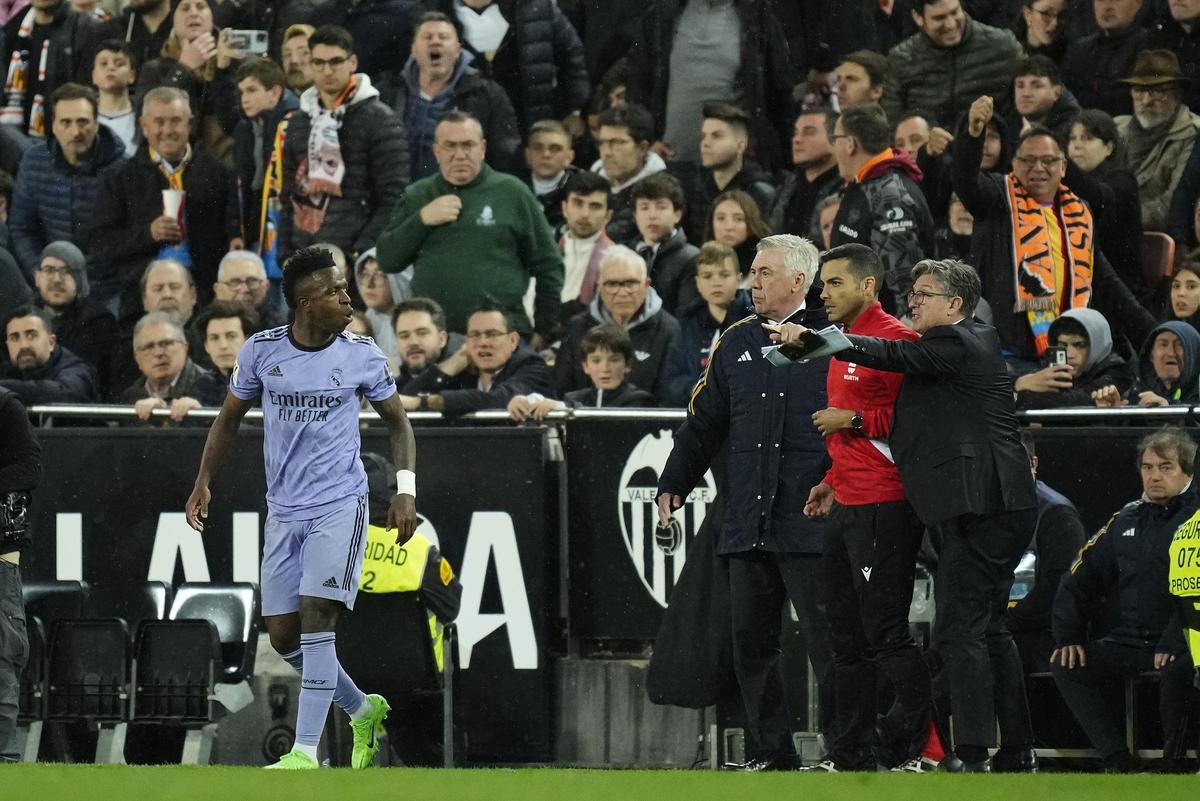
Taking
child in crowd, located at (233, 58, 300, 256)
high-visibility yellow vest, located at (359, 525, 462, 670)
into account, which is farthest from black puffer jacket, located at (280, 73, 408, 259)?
high-visibility yellow vest, located at (359, 525, 462, 670)

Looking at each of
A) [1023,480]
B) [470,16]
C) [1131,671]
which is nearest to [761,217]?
[470,16]

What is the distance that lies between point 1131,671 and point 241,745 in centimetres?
466

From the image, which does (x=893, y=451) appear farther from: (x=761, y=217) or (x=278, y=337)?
(x=761, y=217)

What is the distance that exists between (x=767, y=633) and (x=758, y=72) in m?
6.71

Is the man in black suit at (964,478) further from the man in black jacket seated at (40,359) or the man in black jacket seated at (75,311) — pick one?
the man in black jacket seated at (75,311)

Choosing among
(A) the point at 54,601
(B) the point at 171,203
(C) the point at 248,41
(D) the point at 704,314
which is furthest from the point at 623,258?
(C) the point at 248,41

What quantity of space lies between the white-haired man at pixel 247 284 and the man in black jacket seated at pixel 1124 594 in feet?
18.7

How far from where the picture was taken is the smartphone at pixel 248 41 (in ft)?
51.1

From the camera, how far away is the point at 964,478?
26.1ft

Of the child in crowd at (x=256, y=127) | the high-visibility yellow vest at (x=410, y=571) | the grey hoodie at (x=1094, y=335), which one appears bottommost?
the high-visibility yellow vest at (x=410, y=571)

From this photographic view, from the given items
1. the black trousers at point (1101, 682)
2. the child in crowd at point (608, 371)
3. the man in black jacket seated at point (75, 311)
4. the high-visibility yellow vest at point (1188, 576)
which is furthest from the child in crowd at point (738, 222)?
the man in black jacket seated at point (75, 311)

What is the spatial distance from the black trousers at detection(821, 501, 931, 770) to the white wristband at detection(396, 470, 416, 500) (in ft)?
5.62

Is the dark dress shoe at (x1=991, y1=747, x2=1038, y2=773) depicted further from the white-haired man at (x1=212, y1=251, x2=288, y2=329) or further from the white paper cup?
the white paper cup

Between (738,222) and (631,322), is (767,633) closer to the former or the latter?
(631,322)
